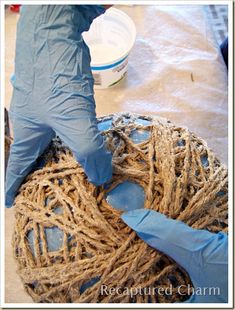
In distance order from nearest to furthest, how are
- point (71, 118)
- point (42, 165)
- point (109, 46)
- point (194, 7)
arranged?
1. point (71, 118)
2. point (42, 165)
3. point (109, 46)
4. point (194, 7)

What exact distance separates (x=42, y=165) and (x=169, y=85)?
640 mm

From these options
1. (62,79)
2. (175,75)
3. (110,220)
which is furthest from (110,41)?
(110,220)

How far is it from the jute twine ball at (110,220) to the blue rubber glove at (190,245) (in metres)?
0.02

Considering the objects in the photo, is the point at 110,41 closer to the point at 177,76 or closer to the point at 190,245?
the point at 177,76

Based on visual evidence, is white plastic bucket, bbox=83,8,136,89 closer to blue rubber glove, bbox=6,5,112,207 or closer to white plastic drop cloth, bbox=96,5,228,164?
white plastic drop cloth, bbox=96,5,228,164

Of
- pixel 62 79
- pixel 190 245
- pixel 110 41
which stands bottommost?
pixel 190 245

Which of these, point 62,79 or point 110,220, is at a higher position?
point 62,79

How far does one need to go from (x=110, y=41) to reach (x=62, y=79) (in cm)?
63

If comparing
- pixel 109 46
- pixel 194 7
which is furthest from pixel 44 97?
pixel 194 7

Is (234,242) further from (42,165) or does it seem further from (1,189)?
(1,189)

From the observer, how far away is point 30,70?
703 mm

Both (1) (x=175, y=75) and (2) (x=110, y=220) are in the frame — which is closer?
(2) (x=110, y=220)

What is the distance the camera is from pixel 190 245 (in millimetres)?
690

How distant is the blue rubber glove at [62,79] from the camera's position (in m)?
0.68
